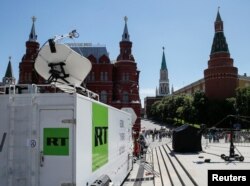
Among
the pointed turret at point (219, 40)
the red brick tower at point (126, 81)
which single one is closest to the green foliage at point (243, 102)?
the pointed turret at point (219, 40)

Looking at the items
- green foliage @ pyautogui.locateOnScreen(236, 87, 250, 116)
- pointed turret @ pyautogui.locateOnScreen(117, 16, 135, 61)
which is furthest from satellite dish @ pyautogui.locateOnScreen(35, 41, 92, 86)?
green foliage @ pyautogui.locateOnScreen(236, 87, 250, 116)

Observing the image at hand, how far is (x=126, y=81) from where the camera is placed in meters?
65.6

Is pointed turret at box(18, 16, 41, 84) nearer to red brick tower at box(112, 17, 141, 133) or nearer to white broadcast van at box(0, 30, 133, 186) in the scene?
red brick tower at box(112, 17, 141, 133)

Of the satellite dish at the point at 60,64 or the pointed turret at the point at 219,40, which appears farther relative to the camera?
the pointed turret at the point at 219,40

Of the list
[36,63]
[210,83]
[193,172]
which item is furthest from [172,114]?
[36,63]

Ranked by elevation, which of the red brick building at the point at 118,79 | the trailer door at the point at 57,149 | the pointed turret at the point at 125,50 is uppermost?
the pointed turret at the point at 125,50

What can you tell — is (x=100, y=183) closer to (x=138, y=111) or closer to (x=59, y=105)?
(x=59, y=105)

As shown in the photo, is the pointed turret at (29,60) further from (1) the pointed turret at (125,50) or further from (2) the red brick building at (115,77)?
(1) the pointed turret at (125,50)

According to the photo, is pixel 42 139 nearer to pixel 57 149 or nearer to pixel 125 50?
pixel 57 149

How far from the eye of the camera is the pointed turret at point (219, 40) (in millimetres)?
85938

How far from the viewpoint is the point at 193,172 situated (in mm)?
18141

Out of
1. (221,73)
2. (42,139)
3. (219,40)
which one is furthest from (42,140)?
(219,40)

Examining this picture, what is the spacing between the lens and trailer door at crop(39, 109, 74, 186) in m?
6.21

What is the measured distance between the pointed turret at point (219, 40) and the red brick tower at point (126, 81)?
29.5m
